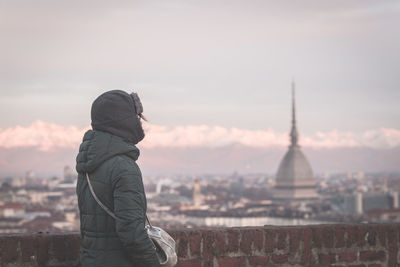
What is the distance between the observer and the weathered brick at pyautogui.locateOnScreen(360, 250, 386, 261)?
6000 mm

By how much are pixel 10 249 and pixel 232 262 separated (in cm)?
114

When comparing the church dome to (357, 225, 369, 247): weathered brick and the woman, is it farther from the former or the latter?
the woman

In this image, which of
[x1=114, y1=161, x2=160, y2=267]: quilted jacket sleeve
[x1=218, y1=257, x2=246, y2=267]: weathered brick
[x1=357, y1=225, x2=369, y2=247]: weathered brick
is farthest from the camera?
[x1=357, y1=225, x2=369, y2=247]: weathered brick

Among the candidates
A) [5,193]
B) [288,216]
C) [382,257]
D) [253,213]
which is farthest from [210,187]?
[382,257]

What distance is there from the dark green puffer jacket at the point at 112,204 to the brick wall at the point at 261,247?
1.78 ft

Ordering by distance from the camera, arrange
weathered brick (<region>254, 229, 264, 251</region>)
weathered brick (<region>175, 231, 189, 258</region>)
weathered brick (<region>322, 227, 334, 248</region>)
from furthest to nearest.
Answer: weathered brick (<region>322, 227, 334, 248</region>)
weathered brick (<region>254, 229, 264, 251</region>)
weathered brick (<region>175, 231, 189, 258</region>)

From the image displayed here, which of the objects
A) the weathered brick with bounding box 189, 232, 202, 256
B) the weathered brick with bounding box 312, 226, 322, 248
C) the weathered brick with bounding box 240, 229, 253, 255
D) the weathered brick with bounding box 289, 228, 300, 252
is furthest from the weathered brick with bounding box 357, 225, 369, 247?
the weathered brick with bounding box 189, 232, 202, 256

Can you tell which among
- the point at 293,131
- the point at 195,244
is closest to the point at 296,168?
the point at 293,131

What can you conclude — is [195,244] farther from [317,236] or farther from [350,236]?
[350,236]

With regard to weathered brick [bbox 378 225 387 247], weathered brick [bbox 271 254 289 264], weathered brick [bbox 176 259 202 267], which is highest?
weathered brick [bbox 378 225 387 247]

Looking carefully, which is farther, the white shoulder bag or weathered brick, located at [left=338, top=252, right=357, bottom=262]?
weathered brick, located at [left=338, top=252, right=357, bottom=262]

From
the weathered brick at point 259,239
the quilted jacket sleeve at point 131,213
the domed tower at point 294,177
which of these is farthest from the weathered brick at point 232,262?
the domed tower at point 294,177

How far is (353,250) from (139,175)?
192 cm

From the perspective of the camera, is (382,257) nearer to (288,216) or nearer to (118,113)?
(118,113)
